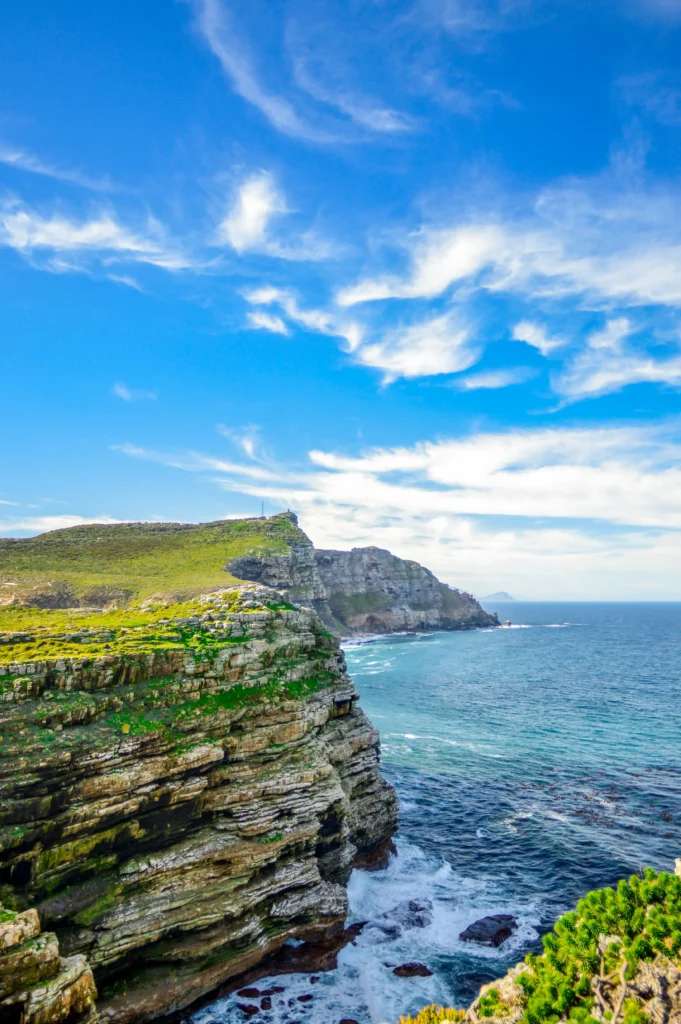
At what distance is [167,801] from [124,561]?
58.3 metres

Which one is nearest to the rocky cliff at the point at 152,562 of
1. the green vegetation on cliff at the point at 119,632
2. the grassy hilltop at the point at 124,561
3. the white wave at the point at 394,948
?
the grassy hilltop at the point at 124,561

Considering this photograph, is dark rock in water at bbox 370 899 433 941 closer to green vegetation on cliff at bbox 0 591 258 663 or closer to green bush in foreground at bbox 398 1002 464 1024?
green bush in foreground at bbox 398 1002 464 1024

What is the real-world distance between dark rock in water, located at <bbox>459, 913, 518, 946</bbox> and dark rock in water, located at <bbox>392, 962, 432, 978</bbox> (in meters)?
3.88

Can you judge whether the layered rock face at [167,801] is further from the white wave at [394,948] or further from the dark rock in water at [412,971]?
the dark rock in water at [412,971]

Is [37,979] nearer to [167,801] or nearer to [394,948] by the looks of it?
[167,801]

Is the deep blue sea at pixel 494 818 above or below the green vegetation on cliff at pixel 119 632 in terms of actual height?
below

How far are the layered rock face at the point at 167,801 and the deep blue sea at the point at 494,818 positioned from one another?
376 centimetres

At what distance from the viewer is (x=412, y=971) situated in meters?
30.0

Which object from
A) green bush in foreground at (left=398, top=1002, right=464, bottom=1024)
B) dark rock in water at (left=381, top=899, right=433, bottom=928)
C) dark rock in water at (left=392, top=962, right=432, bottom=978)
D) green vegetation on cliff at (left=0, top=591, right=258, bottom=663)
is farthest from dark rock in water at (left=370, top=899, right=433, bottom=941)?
green vegetation on cliff at (left=0, top=591, right=258, bottom=663)

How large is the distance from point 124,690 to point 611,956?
1034 inches

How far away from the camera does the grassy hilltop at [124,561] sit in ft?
209

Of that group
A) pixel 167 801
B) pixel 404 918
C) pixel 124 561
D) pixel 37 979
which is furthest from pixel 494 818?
pixel 124 561

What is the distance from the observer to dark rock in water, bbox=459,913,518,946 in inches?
1278

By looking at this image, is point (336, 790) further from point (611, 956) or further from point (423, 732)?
point (423, 732)
